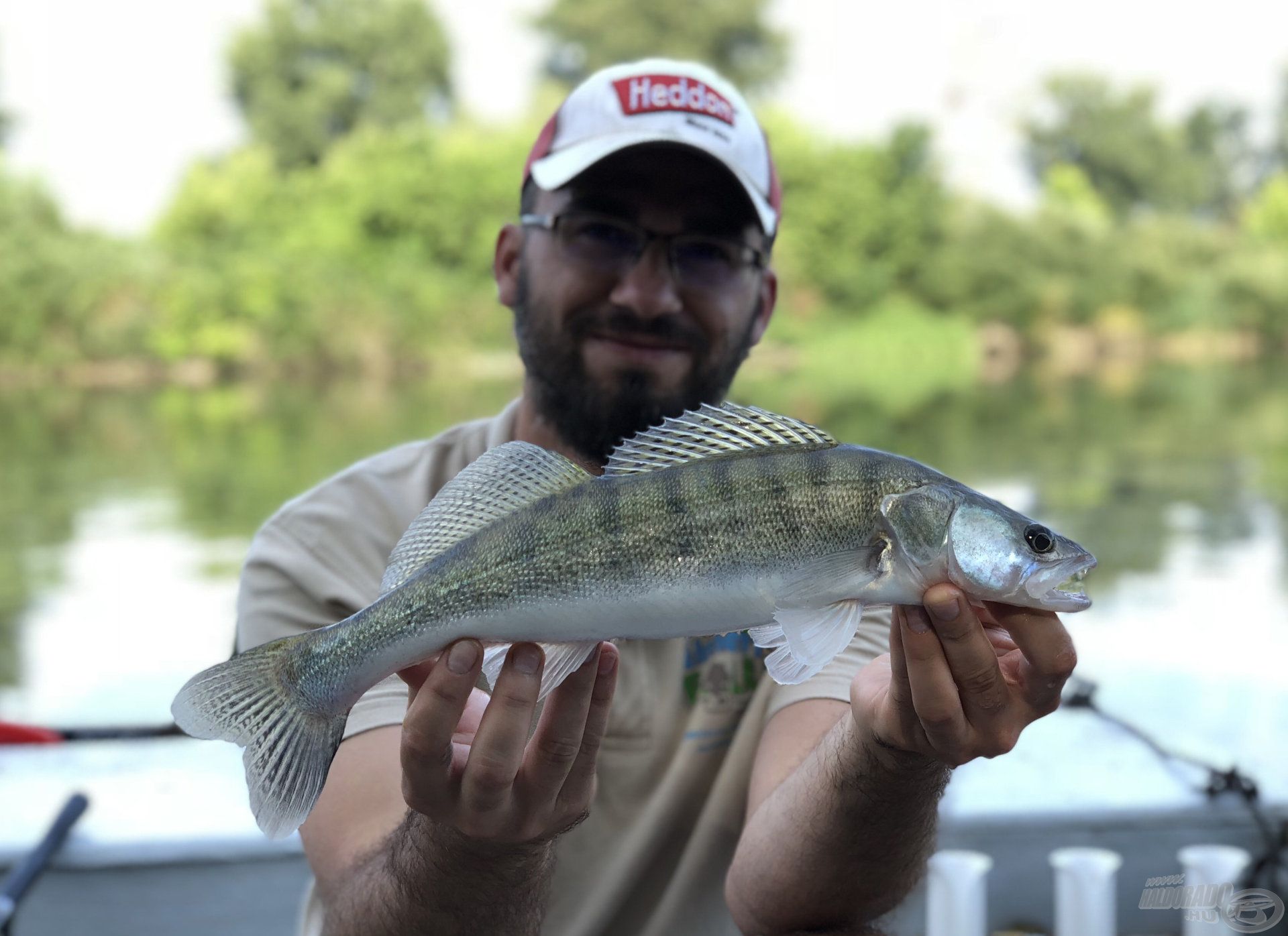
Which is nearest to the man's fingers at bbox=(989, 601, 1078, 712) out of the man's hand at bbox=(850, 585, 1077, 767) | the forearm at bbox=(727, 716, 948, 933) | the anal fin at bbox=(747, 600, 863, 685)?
the man's hand at bbox=(850, 585, 1077, 767)

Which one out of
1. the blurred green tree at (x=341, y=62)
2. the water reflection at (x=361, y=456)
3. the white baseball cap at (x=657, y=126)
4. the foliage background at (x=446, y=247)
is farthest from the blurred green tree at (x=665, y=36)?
the white baseball cap at (x=657, y=126)

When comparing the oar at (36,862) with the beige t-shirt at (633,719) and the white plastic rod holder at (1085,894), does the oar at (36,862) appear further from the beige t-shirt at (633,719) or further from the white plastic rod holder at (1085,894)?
the white plastic rod holder at (1085,894)

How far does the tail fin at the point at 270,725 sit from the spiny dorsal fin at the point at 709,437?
1.93 ft

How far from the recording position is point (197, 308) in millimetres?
30312

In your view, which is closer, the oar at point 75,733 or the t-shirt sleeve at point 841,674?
the t-shirt sleeve at point 841,674

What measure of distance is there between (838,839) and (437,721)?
2.78 ft

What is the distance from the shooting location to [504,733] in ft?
6.22

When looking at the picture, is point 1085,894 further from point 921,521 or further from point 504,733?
point 504,733

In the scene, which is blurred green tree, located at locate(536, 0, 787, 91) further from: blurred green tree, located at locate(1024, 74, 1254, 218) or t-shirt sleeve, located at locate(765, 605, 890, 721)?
t-shirt sleeve, located at locate(765, 605, 890, 721)

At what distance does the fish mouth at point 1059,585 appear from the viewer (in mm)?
1767

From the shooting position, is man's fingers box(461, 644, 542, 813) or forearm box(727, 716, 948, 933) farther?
forearm box(727, 716, 948, 933)

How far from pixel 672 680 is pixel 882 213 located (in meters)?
39.4

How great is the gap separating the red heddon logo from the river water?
2444 mm

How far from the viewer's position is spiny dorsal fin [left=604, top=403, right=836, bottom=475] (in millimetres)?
1947
